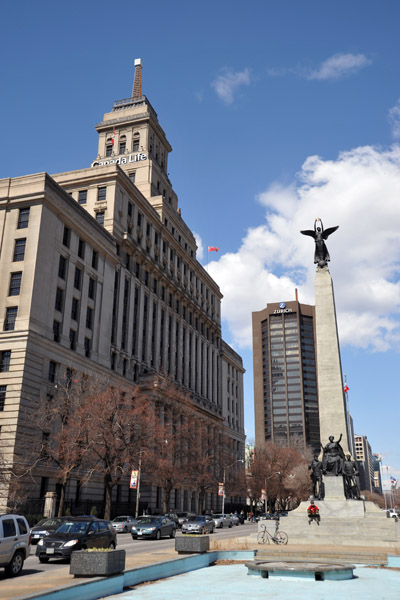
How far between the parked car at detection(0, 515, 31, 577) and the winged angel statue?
27521mm

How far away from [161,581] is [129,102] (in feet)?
327

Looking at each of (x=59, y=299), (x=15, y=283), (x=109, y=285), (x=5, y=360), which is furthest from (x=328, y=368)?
(x=109, y=285)

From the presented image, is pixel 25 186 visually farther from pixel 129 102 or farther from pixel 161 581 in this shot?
pixel 129 102

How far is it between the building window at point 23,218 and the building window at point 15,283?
196 inches

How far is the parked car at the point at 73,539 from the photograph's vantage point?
20297mm

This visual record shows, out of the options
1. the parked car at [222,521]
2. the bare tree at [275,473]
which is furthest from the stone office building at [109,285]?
the parked car at [222,521]

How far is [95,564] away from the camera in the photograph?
13586mm

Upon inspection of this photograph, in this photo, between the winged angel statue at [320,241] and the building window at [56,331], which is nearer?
the winged angel statue at [320,241]

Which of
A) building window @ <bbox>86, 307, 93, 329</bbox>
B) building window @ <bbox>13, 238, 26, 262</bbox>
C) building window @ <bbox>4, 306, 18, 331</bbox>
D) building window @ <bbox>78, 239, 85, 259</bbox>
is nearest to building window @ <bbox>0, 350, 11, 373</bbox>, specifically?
building window @ <bbox>4, 306, 18, 331</bbox>

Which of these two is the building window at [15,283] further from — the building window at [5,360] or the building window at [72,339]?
the building window at [72,339]

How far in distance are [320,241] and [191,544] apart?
25.6 metres

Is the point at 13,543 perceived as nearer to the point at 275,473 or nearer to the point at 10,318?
the point at 10,318

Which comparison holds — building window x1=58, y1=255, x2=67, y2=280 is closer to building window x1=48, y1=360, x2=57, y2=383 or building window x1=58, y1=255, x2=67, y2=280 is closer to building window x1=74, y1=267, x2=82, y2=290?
building window x1=74, y1=267, x2=82, y2=290

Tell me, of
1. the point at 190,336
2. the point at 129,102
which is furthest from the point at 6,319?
the point at 129,102
